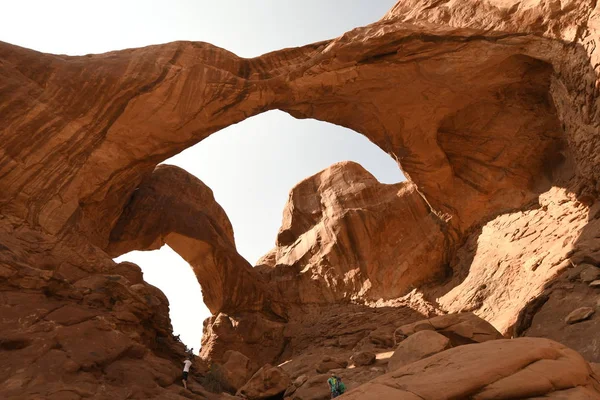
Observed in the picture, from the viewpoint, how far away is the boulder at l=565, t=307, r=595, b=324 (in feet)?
27.2

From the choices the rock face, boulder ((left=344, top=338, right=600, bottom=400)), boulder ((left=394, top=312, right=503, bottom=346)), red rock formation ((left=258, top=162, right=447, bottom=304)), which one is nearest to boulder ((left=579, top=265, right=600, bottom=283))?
the rock face

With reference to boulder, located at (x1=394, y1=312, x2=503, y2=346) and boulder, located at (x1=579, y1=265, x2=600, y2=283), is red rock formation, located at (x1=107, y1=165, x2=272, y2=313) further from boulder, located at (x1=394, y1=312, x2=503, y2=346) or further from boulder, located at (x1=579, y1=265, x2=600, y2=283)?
boulder, located at (x1=579, y1=265, x2=600, y2=283)

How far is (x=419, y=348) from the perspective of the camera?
8.45 metres

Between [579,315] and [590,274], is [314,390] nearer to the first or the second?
[579,315]

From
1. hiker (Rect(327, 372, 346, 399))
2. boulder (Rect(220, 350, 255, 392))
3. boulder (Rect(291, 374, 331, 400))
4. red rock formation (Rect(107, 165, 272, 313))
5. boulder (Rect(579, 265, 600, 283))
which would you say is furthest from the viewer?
red rock formation (Rect(107, 165, 272, 313))

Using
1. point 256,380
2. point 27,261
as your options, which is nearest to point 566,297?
point 256,380

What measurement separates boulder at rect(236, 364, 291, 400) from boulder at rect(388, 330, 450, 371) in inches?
112

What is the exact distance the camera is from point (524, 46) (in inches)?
495

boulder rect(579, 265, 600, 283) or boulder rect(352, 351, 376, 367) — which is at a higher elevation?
boulder rect(579, 265, 600, 283)

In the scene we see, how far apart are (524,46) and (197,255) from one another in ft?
48.8

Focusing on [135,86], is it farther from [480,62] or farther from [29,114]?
[480,62]

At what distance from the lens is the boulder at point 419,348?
27.1 feet

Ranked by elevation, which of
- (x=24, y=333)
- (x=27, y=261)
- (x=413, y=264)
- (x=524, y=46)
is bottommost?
(x=24, y=333)

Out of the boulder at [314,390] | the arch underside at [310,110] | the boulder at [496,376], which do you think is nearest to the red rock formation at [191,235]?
the arch underside at [310,110]
